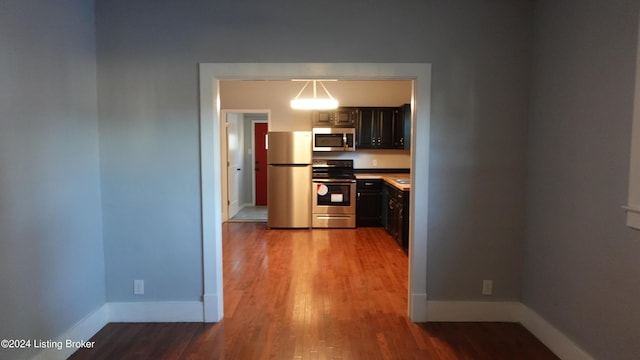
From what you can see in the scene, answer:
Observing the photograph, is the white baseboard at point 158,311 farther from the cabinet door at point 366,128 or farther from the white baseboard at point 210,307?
the cabinet door at point 366,128

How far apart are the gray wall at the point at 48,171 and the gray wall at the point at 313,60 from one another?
0.54ft

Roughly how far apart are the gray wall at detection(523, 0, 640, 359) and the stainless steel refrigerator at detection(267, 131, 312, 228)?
401 centimetres

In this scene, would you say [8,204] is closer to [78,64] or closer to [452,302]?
[78,64]

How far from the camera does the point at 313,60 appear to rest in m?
2.91

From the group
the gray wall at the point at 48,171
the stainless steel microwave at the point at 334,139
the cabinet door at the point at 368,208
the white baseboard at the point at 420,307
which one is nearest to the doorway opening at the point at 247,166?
the stainless steel microwave at the point at 334,139

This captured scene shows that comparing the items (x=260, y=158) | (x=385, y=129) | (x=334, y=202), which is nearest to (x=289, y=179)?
(x=334, y=202)

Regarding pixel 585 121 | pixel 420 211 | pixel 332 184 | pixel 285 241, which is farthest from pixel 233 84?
pixel 585 121

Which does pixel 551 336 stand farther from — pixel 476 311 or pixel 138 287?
pixel 138 287

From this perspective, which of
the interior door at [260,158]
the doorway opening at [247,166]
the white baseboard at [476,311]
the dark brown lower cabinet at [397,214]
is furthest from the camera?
the interior door at [260,158]

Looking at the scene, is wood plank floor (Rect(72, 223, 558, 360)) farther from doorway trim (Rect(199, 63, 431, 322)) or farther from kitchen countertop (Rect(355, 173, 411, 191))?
kitchen countertop (Rect(355, 173, 411, 191))

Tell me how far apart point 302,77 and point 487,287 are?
220 cm

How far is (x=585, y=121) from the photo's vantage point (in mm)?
2293

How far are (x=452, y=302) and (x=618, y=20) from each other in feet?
7.05

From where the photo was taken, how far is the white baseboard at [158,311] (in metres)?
3.02
